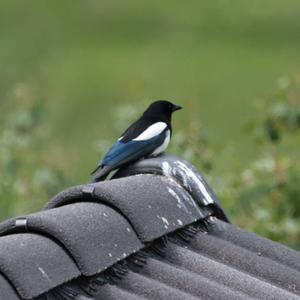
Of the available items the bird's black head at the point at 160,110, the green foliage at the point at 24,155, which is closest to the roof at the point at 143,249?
the bird's black head at the point at 160,110

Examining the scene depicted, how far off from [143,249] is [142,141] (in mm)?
2386

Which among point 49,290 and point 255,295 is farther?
point 255,295

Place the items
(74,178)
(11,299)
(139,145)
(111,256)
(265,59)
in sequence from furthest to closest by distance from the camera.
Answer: (265,59) < (74,178) < (139,145) < (111,256) < (11,299)

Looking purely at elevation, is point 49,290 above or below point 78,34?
below

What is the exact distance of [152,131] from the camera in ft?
23.2

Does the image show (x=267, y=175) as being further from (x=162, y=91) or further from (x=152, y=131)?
(x=162, y=91)

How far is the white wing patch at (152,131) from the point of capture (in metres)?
6.91

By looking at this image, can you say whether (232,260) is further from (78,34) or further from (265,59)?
(78,34)

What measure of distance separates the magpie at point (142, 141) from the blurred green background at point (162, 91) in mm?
804

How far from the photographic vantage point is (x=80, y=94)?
68.5ft

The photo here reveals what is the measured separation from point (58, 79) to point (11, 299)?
18.0 metres

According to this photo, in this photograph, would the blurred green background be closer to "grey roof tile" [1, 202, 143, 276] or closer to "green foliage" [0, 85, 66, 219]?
"green foliage" [0, 85, 66, 219]

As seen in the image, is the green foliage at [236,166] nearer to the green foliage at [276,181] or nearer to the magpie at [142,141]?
the green foliage at [276,181]

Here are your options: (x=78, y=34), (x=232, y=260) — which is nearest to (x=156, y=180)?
(x=232, y=260)
